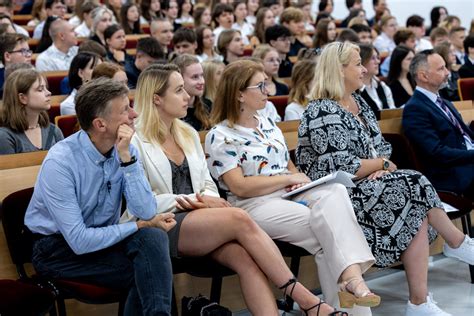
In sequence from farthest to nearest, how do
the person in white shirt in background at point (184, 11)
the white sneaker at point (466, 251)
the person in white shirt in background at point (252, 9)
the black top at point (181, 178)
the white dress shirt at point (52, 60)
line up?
the person in white shirt in background at point (252, 9), the person in white shirt in background at point (184, 11), the white dress shirt at point (52, 60), the white sneaker at point (466, 251), the black top at point (181, 178)

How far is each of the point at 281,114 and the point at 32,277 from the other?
2181mm

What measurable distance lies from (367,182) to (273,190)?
41 centimetres

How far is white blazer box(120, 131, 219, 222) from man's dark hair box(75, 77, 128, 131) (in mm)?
362

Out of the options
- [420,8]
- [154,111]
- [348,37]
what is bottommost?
[420,8]

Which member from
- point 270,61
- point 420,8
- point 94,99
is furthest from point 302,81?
point 420,8

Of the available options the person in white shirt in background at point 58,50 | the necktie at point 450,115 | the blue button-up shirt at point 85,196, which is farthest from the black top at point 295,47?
the blue button-up shirt at point 85,196

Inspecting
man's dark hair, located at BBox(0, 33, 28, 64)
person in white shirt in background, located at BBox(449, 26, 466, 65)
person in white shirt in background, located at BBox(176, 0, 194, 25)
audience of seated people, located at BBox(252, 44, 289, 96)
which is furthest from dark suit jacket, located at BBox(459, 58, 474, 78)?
person in white shirt in background, located at BBox(176, 0, 194, 25)

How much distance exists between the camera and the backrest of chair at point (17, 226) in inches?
109

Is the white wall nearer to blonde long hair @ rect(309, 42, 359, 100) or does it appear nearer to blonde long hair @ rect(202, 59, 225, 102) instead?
blonde long hair @ rect(202, 59, 225, 102)

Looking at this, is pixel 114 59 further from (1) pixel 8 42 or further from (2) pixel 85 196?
(2) pixel 85 196

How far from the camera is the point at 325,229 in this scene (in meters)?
3.04

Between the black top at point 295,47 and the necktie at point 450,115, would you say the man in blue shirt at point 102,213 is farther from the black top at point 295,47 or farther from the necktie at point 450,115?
the black top at point 295,47

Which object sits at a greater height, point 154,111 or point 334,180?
point 154,111

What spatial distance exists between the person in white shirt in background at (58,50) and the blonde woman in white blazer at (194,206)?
2953mm
